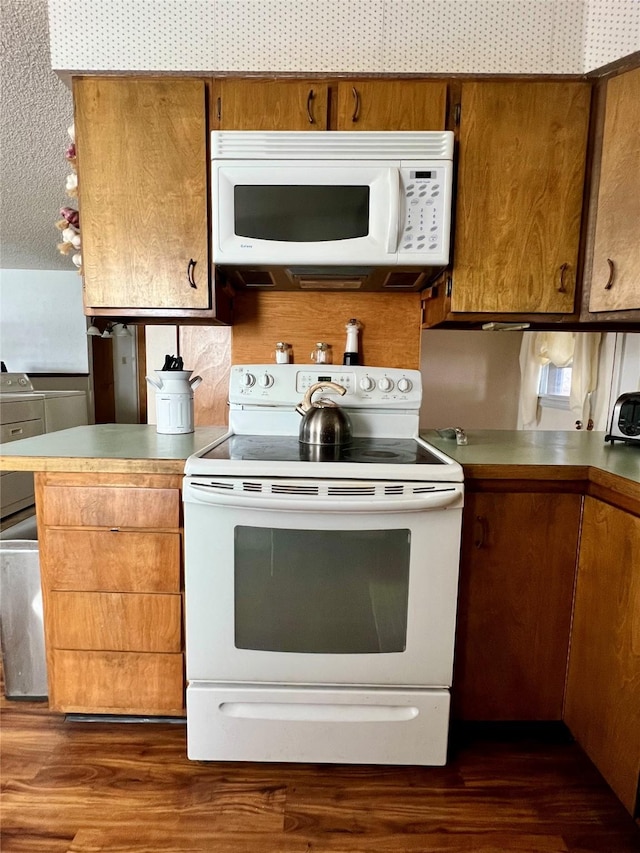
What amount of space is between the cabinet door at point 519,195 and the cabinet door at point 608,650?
0.72 meters

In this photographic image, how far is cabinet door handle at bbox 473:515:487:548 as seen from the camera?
1342 millimetres

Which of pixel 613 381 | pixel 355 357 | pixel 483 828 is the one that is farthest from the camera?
pixel 613 381

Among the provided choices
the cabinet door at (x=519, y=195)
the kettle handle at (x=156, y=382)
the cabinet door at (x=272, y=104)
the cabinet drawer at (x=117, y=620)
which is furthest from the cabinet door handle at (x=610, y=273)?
the cabinet drawer at (x=117, y=620)

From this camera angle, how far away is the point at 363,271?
62.2 inches

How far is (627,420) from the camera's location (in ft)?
5.08

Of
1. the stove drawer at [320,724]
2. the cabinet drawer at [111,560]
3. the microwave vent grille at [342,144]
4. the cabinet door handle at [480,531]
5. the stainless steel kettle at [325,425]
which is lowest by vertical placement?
the stove drawer at [320,724]

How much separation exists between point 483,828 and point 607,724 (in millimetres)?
413

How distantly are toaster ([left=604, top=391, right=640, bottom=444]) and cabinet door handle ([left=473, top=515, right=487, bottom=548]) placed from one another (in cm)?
62

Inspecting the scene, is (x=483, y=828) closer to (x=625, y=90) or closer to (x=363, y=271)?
(x=363, y=271)

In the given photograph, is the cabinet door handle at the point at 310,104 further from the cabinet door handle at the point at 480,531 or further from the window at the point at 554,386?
the window at the point at 554,386

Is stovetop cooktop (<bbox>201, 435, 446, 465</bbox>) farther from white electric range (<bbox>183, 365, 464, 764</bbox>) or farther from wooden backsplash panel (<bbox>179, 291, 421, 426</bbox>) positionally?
wooden backsplash panel (<bbox>179, 291, 421, 426</bbox>)

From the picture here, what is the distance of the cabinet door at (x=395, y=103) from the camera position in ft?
4.77

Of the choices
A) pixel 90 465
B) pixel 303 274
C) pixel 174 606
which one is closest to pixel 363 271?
pixel 303 274

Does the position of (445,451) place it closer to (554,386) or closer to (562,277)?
(562,277)
